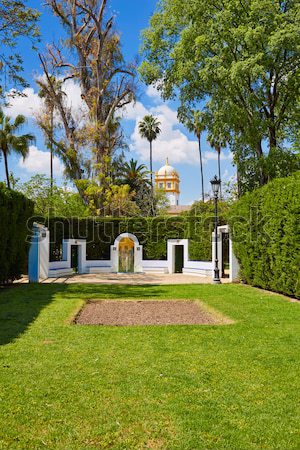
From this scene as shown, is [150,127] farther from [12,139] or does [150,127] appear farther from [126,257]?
[126,257]

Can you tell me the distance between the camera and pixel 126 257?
78.3ft

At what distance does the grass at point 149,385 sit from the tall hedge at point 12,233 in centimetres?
620

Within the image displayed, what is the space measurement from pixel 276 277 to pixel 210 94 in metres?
10.5

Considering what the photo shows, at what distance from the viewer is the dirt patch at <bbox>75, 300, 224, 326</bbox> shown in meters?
8.28

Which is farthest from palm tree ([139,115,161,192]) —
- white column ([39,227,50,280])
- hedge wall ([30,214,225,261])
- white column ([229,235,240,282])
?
white column ([229,235,240,282])

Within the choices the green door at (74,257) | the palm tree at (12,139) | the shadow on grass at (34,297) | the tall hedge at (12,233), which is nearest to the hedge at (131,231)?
the green door at (74,257)

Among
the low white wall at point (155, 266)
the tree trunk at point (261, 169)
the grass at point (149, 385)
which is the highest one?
the tree trunk at point (261, 169)

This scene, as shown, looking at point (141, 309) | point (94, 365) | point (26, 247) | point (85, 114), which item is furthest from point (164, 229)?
point (94, 365)

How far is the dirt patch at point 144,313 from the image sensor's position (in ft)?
27.2

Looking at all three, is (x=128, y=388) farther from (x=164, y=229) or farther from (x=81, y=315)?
(x=164, y=229)

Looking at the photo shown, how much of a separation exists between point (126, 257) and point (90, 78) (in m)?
15.5

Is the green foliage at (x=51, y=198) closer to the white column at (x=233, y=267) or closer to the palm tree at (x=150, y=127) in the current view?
the white column at (x=233, y=267)

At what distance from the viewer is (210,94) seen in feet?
64.4

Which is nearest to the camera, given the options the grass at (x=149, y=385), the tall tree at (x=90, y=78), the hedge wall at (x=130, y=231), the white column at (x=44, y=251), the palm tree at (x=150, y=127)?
the grass at (x=149, y=385)
